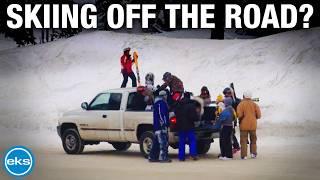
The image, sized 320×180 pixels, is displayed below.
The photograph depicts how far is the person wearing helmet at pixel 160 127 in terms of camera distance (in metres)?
15.4

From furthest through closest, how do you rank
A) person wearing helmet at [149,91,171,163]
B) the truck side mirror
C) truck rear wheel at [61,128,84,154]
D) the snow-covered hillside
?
the snow-covered hillside
truck rear wheel at [61,128,84,154]
the truck side mirror
person wearing helmet at [149,91,171,163]

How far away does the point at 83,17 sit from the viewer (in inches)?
856

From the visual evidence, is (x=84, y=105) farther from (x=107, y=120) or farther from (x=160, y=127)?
(x=160, y=127)

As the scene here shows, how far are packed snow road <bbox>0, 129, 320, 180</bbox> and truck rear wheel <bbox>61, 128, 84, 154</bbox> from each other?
0.19 meters

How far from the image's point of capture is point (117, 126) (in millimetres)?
16641

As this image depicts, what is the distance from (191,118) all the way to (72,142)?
3.30 meters

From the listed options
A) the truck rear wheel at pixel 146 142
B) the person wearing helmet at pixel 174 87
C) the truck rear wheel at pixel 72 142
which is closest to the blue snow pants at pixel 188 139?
the truck rear wheel at pixel 146 142

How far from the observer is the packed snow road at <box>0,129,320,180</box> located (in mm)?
13016

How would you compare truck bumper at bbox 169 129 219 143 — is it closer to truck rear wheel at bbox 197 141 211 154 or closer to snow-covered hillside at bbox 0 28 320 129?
truck rear wheel at bbox 197 141 211 154

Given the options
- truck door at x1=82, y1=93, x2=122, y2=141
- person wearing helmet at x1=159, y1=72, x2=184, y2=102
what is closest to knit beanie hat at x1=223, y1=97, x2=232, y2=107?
person wearing helmet at x1=159, y1=72, x2=184, y2=102

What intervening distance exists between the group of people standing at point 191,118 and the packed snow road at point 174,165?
31 centimetres

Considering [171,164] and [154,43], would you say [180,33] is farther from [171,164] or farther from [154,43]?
[171,164]

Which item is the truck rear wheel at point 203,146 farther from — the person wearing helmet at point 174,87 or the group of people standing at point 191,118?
the person wearing helmet at point 174,87

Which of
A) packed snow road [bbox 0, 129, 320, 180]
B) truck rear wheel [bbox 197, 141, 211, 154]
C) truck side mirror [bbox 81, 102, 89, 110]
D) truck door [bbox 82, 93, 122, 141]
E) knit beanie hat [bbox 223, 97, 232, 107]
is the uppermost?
knit beanie hat [bbox 223, 97, 232, 107]
